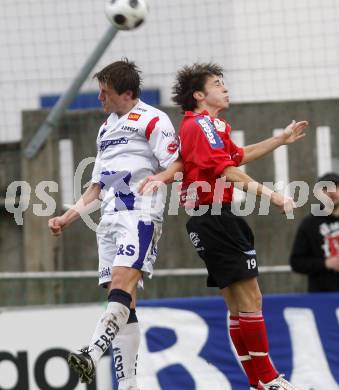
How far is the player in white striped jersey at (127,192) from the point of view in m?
7.07

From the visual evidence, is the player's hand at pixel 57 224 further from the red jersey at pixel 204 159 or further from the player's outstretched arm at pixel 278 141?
the player's outstretched arm at pixel 278 141

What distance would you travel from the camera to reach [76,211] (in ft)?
24.5

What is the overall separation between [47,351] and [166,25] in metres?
3.36

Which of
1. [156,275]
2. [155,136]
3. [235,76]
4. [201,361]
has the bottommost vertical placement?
[201,361]

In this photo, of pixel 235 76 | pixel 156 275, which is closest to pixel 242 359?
pixel 156 275

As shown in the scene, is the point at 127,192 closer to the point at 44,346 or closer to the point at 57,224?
the point at 57,224

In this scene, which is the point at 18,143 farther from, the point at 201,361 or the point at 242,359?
the point at 242,359

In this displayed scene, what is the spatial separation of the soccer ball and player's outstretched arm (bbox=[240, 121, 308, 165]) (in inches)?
64.5

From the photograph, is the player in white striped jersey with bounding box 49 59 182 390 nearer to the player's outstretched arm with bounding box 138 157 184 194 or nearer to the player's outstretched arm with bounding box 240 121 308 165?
the player's outstretched arm with bounding box 138 157 184 194

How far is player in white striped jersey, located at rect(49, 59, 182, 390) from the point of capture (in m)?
7.07

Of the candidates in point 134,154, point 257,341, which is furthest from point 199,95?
point 257,341

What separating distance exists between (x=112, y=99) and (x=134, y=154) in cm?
38

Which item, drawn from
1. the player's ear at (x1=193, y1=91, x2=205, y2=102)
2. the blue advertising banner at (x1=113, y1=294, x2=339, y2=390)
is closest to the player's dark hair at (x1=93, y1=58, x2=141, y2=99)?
the player's ear at (x1=193, y1=91, x2=205, y2=102)

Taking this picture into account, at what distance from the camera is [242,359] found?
293 inches
